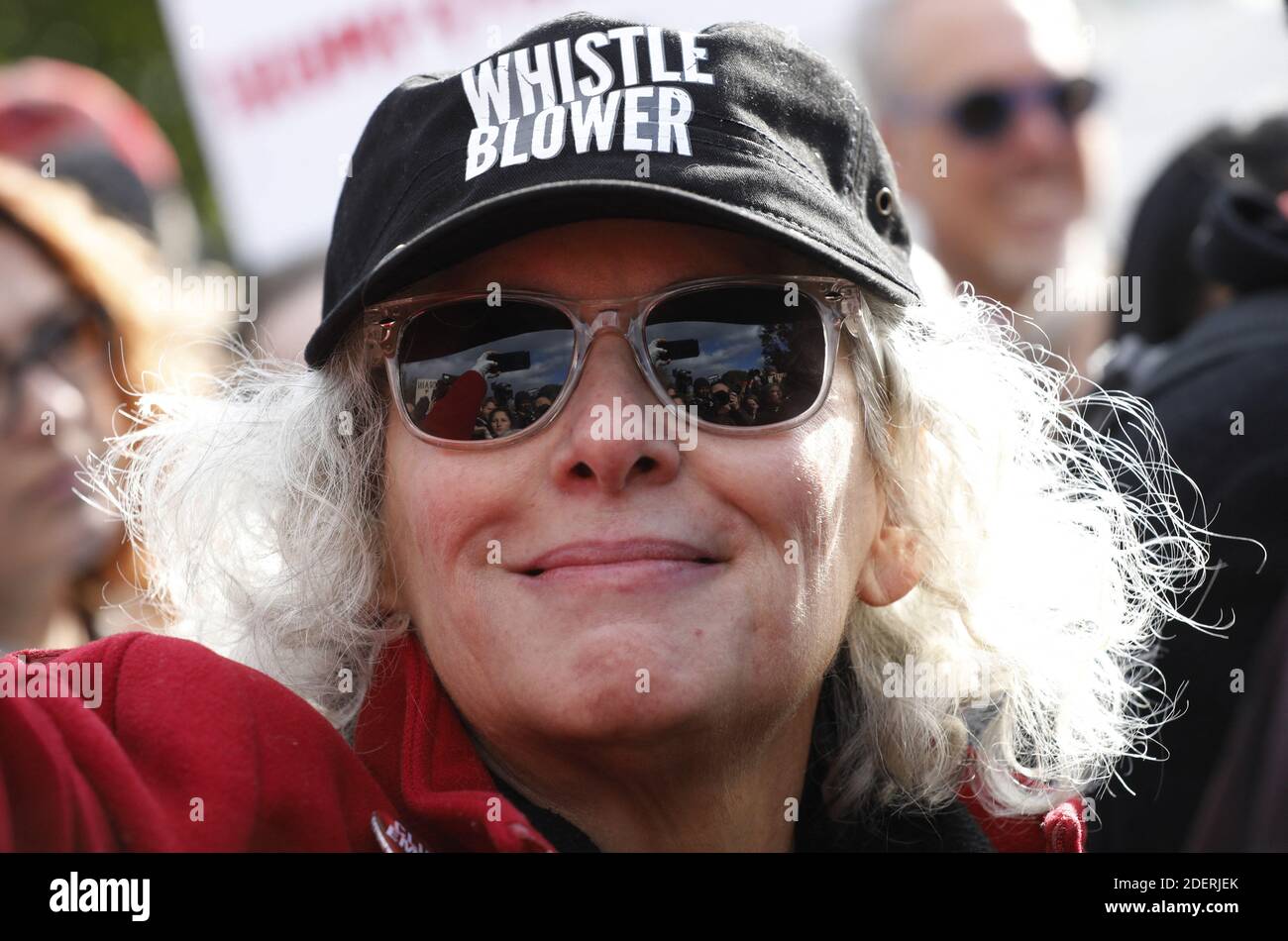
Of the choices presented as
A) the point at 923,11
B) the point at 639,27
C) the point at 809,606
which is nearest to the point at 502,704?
the point at 809,606

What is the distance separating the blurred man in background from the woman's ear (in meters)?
2.11

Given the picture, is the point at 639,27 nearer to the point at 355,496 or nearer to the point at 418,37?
the point at 355,496

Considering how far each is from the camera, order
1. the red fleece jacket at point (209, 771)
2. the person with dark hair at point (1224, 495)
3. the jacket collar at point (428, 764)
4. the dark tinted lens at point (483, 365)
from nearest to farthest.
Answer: the red fleece jacket at point (209, 771) < the jacket collar at point (428, 764) < the dark tinted lens at point (483, 365) < the person with dark hair at point (1224, 495)

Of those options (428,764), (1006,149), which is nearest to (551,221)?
(428,764)

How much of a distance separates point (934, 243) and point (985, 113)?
42cm

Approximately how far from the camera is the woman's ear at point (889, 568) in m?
2.35

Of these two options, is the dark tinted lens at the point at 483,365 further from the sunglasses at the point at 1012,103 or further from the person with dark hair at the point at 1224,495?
the sunglasses at the point at 1012,103

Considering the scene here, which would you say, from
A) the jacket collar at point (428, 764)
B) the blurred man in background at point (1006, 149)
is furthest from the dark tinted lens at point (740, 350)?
the blurred man in background at point (1006, 149)

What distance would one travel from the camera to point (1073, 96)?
173 inches

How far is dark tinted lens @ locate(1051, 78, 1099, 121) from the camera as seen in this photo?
14.4 ft

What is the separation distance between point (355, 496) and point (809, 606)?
71 centimetres

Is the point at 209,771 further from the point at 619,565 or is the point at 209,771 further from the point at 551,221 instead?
the point at 551,221

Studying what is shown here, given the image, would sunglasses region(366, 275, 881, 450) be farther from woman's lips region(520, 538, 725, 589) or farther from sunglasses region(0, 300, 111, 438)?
sunglasses region(0, 300, 111, 438)

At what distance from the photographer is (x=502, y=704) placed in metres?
1.99
